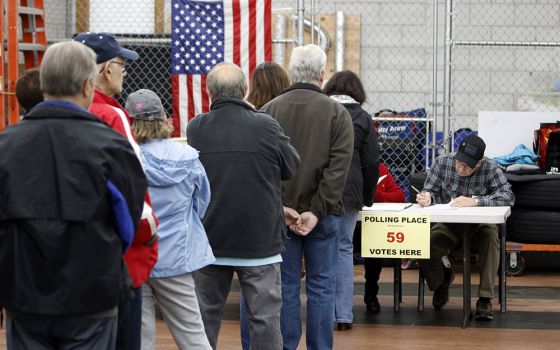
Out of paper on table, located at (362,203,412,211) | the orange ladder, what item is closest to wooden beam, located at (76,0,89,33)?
the orange ladder

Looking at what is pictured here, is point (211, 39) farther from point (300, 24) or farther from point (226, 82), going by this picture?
point (226, 82)

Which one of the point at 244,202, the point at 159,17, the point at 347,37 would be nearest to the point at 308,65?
the point at 244,202

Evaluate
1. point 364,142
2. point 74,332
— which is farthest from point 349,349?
point 74,332

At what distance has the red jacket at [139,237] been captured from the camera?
3.69 meters

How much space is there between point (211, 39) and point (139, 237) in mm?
5885

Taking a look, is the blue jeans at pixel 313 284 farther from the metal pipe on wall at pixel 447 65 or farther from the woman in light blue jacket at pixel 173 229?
the metal pipe on wall at pixel 447 65

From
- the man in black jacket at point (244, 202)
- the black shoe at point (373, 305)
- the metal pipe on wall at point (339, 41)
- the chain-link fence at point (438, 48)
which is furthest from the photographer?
the metal pipe on wall at point (339, 41)

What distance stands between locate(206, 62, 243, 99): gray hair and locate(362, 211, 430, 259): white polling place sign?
85.6 inches

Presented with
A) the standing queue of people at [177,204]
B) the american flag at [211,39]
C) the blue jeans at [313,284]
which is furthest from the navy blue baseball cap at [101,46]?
the american flag at [211,39]

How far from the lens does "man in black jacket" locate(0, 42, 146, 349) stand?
3.19 metres

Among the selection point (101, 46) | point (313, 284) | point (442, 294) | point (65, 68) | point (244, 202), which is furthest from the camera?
point (442, 294)

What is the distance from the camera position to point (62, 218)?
10.4ft

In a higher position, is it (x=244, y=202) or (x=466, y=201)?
(x=244, y=202)

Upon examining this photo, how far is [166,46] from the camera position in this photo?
10.0 metres
